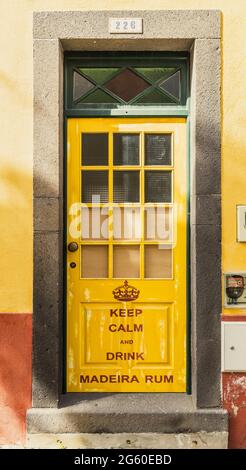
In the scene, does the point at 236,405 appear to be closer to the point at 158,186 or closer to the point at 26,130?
the point at 158,186

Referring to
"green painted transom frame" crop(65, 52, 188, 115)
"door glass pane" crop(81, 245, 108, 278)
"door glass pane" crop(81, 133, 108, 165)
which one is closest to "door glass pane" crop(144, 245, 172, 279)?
"door glass pane" crop(81, 245, 108, 278)

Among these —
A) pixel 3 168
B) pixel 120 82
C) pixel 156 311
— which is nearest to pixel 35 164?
pixel 3 168

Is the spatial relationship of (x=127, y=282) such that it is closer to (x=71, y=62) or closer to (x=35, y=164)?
(x=35, y=164)

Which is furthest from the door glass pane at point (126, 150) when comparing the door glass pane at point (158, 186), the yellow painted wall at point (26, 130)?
the yellow painted wall at point (26, 130)

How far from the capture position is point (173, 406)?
4223 mm

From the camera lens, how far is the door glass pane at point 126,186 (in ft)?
14.6

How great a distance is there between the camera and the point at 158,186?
4457 millimetres

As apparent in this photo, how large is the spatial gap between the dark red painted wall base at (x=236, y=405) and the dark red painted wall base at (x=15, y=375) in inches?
59.5

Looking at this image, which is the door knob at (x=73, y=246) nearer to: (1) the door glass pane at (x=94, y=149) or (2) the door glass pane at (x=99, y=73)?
(1) the door glass pane at (x=94, y=149)

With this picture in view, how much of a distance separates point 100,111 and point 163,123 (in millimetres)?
515

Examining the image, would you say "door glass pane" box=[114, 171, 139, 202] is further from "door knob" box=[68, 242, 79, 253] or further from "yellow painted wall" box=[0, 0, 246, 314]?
"yellow painted wall" box=[0, 0, 246, 314]

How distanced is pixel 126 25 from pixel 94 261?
6.02ft

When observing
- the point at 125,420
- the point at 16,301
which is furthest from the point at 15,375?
the point at 125,420
